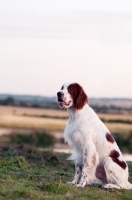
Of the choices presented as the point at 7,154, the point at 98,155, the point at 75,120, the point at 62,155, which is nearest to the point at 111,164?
the point at 98,155

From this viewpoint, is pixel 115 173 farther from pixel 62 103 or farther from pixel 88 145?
pixel 62 103

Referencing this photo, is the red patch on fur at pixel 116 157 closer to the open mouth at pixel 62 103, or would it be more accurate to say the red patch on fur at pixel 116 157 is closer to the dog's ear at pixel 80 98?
the dog's ear at pixel 80 98

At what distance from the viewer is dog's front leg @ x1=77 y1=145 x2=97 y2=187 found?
29.3 feet

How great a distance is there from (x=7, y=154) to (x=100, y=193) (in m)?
5.35

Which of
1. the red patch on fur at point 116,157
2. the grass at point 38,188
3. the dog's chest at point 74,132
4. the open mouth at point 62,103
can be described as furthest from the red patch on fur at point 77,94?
the grass at point 38,188

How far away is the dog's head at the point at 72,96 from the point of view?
877 cm

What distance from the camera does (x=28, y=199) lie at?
7395 mm

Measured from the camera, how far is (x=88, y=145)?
352 inches

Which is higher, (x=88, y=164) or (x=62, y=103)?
(x=62, y=103)

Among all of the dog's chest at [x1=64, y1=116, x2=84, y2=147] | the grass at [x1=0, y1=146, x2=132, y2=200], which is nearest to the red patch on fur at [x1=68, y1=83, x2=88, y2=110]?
the dog's chest at [x1=64, y1=116, x2=84, y2=147]

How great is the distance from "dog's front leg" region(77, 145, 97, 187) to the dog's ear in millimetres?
704

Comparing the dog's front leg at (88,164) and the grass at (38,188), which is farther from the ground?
the dog's front leg at (88,164)

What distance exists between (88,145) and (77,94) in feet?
2.83

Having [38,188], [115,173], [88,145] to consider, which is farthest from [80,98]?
[38,188]
